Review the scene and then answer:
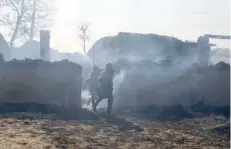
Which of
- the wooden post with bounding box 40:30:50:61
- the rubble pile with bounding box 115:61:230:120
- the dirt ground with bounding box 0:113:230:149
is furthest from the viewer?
the wooden post with bounding box 40:30:50:61

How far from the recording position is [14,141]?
26.8ft

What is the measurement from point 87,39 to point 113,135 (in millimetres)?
43636

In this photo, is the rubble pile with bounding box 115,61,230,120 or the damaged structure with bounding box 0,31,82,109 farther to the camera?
the rubble pile with bounding box 115,61,230,120

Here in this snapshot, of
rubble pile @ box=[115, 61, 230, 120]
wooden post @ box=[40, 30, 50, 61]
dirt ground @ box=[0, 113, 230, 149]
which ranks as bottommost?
dirt ground @ box=[0, 113, 230, 149]

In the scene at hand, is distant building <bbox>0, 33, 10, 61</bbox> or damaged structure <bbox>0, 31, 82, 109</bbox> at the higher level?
distant building <bbox>0, 33, 10, 61</bbox>

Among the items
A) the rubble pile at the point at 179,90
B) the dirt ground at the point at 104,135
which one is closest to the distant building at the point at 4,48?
the rubble pile at the point at 179,90

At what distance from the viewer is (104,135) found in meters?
9.37

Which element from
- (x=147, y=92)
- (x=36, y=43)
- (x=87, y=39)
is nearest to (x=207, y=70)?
(x=147, y=92)

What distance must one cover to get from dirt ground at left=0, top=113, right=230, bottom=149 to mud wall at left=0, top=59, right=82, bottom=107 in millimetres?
3104

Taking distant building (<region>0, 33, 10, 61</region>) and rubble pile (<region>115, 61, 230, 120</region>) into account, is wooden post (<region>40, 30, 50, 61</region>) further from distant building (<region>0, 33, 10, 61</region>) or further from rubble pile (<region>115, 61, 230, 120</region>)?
distant building (<region>0, 33, 10, 61</region>)

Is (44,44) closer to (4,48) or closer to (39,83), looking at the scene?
(39,83)

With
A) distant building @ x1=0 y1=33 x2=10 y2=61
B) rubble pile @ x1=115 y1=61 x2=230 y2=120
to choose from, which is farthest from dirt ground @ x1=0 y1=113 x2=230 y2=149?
distant building @ x1=0 y1=33 x2=10 y2=61

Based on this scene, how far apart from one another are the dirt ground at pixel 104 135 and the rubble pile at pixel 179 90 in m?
4.23

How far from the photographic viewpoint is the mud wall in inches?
582
